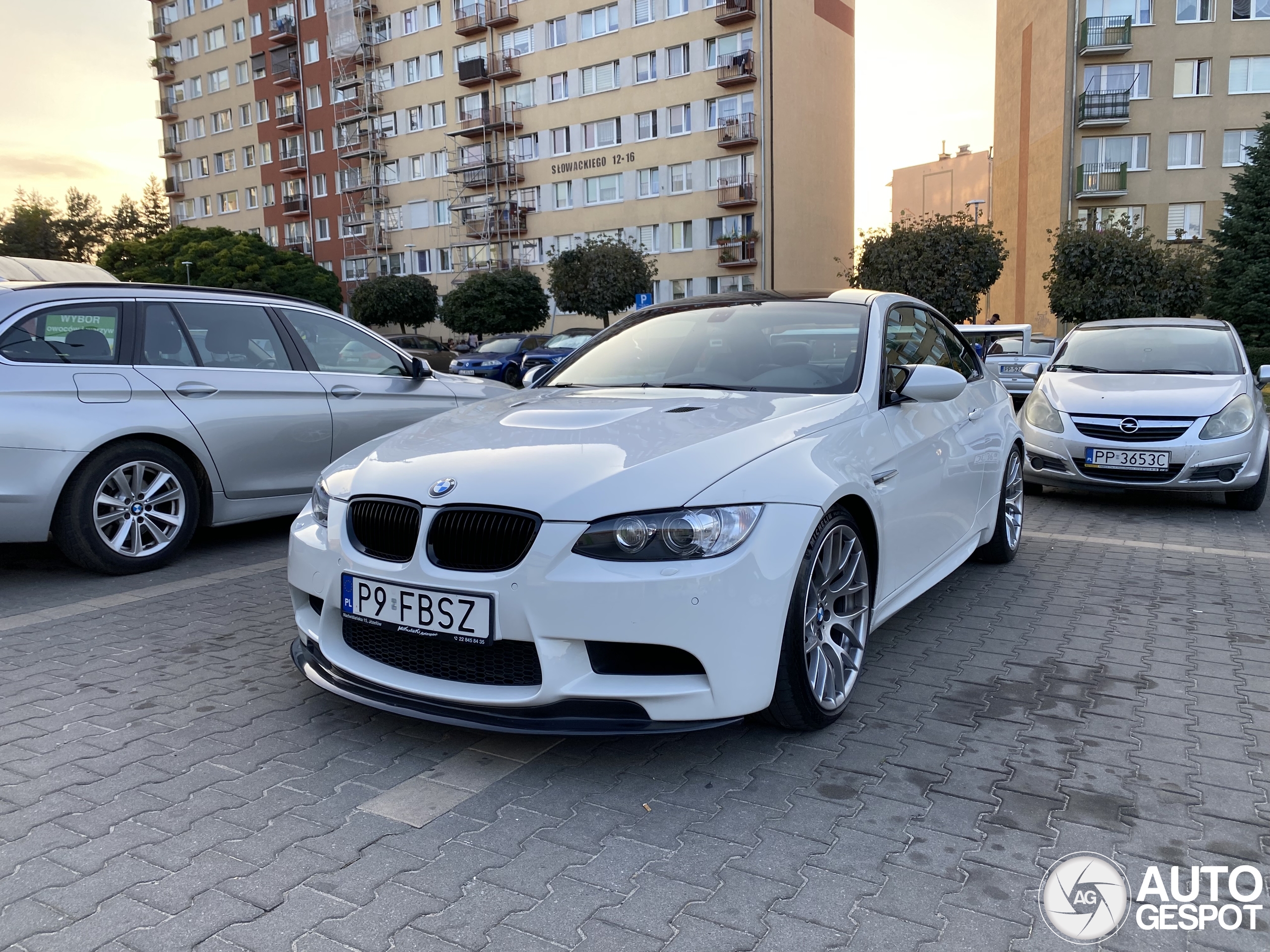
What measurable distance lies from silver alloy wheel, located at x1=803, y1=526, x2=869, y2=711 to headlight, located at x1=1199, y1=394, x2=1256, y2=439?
5.25 meters

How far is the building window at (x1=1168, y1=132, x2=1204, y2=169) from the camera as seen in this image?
40188mm

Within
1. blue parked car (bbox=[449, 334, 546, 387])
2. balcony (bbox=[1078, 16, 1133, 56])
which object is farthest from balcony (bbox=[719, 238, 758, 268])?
blue parked car (bbox=[449, 334, 546, 387])

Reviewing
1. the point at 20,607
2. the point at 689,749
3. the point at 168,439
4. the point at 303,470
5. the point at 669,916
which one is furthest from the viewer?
the point at 303,470

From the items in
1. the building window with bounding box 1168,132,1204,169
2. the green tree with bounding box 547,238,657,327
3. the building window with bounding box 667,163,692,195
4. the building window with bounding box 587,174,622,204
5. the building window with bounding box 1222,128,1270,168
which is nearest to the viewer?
the building window with bounding box 1222,128,1270,168

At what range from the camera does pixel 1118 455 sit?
752 centimetres

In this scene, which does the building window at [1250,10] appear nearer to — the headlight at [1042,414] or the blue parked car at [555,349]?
the blue parked car at [555,349]

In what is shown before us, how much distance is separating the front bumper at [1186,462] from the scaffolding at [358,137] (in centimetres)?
5524

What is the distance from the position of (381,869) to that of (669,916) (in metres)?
0.74

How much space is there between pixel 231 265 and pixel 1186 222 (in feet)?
156

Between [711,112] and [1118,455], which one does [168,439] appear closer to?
[1118,455]

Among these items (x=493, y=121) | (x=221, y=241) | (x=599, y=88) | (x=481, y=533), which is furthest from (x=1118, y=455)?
(x=221, y=241)

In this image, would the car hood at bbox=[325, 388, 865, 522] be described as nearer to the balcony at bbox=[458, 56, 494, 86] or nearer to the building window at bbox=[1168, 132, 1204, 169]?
the building window at bbox=[1168, 132, 1204, 169]

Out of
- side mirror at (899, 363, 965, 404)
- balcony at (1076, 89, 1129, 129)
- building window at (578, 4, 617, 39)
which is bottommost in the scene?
side mirror at (899, 363, 965, 404)

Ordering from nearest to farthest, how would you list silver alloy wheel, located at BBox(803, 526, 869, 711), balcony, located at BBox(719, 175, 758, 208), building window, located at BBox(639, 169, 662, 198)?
silver alloy wheel, located at BBox(803, 526, 869, 711)
balcony, located at BBox(719, 175, 758, 208)
building window, located at BBox(639, 169, 662, 198)
